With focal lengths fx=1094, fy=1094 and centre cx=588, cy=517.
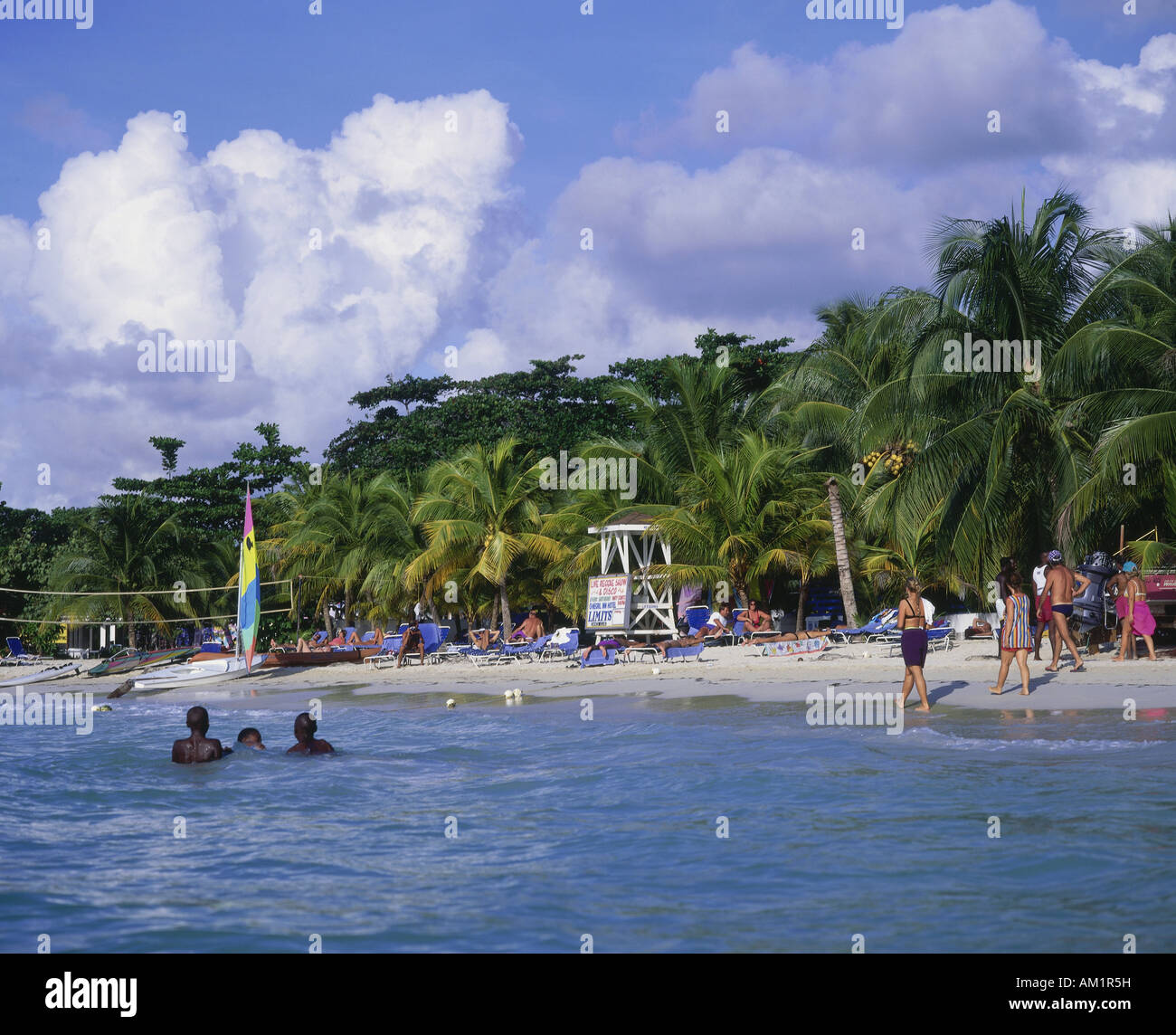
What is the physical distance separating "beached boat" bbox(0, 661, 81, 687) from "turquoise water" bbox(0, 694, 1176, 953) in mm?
16789

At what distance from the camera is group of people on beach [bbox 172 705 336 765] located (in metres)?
11.8

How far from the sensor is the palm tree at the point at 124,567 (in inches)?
1420

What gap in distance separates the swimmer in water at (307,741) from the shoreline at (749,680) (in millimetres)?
6095

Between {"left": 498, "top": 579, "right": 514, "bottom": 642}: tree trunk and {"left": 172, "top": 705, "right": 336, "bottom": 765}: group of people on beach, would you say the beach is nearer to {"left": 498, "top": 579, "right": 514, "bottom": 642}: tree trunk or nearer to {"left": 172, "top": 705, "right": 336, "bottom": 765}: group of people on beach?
{"left": 498, "top": 579, "right": 514, "bottom": 642}: tree trunk

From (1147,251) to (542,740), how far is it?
12.7 m

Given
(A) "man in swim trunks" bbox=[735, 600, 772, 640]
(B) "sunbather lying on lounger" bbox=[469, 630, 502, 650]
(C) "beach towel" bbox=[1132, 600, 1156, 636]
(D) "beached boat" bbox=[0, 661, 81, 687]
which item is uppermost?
(C) "beach towel" bbox=[1132, 600, 1156, 636]

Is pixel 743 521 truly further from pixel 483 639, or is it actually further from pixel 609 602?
pixel 483 639

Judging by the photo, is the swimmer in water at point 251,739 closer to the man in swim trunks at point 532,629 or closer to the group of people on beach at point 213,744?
the group of people on beach at point 213,744

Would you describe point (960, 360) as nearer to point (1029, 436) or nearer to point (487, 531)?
point (1029, 436)

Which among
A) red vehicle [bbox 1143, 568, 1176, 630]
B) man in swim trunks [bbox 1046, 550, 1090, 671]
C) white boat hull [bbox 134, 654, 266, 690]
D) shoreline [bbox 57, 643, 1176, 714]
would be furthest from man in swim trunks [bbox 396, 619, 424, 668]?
red vehicle [bbox 1143, 568, 1176, 630]

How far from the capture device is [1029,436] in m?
17.3

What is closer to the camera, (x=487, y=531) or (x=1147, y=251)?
(x=1147, y=251)
